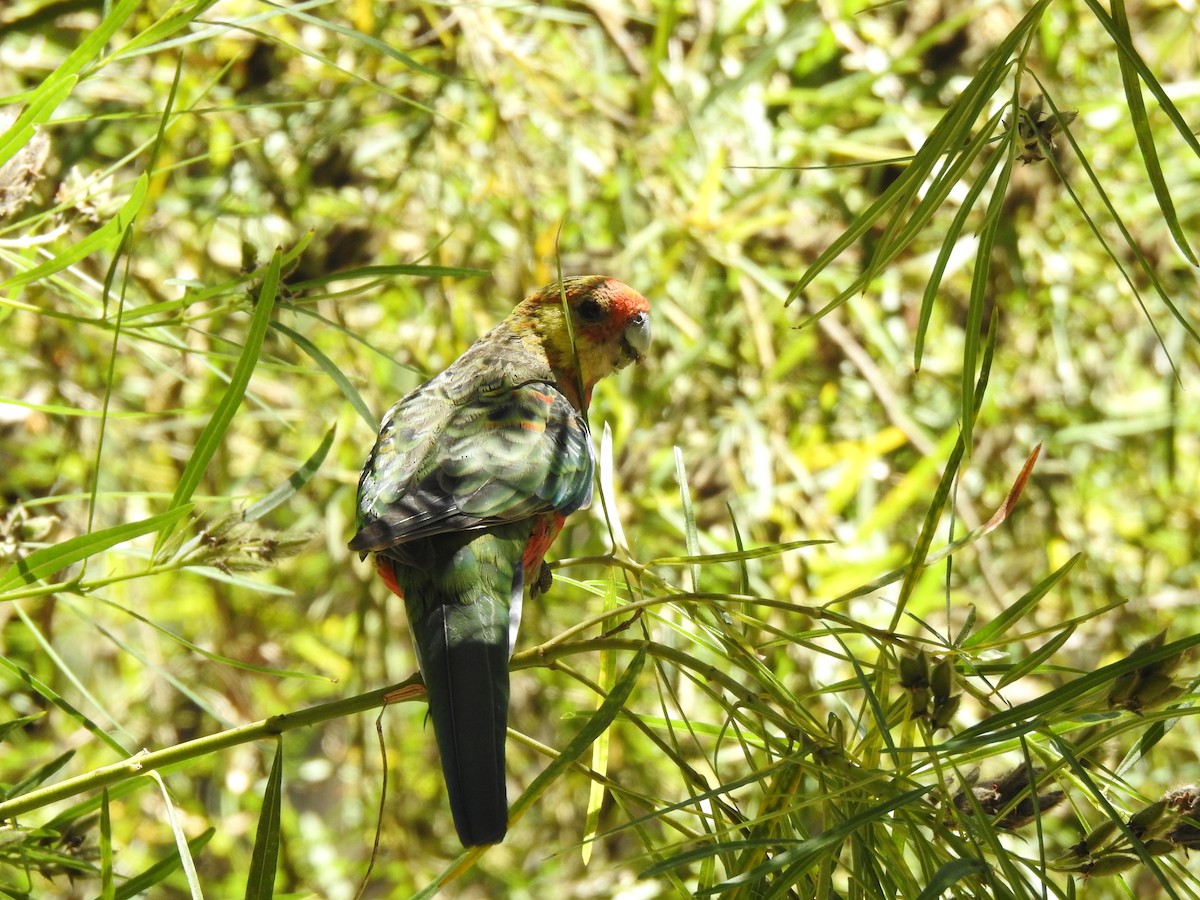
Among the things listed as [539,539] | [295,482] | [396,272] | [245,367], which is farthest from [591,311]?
[245,367]

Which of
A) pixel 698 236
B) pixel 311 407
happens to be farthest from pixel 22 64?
pixel 698 236

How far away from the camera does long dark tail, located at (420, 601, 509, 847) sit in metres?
1.26

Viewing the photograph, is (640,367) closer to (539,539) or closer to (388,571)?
(539,539)

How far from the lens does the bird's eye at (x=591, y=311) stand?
94.5 inches

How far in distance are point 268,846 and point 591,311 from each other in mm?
1485

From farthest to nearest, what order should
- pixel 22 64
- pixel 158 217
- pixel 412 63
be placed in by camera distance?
pixel 158 217, pixel 22 64, pixel 412 63

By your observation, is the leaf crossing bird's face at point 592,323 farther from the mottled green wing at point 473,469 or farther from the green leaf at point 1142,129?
the green leaf at point 1142,129

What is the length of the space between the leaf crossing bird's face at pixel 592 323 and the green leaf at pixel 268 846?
1.32 meters

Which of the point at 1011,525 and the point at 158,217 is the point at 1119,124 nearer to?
the point at 1011,525

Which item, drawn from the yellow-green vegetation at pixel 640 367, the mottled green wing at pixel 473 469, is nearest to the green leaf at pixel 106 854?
the mottled green wing at pixel 473 469

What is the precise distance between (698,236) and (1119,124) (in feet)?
3.76

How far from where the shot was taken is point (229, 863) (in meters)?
3.88

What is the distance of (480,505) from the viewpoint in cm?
171

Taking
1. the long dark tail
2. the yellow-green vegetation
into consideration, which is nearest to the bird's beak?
the yellow-green vegetation
